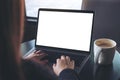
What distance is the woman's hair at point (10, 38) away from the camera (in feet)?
2.28

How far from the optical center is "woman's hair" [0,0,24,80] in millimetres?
695

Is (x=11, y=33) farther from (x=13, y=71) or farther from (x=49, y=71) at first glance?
(x=49, y=71)

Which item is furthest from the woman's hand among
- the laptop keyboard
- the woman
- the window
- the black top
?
the window

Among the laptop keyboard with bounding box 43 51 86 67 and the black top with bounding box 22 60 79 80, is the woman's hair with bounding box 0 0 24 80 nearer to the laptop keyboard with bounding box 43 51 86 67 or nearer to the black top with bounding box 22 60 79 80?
the black top with bounding box 22 60 79 80

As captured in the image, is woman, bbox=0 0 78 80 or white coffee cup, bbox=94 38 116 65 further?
white coffee cup, bbox=94 38 116 65

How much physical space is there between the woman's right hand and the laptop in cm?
6

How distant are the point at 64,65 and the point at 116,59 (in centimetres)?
31

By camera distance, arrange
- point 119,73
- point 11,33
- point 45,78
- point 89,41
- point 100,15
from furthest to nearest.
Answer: point 100,15 → point 89,41 → point 119,73 → point 45,78 → point 11,33

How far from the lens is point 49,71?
1063 mm

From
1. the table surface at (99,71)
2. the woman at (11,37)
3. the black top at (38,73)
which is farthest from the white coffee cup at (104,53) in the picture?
the woman at (11,37)

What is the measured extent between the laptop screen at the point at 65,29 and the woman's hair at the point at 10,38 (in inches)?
19.7

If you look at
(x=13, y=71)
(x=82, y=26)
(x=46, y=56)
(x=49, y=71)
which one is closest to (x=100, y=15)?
(x=82, y=26)

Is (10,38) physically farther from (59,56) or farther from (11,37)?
(59,56)

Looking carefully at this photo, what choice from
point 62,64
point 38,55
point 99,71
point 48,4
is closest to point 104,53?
point 99,71
